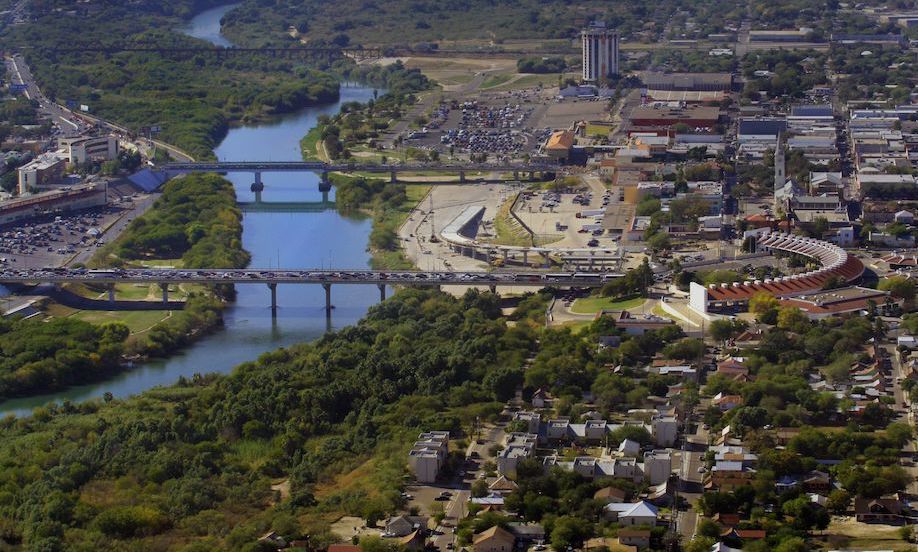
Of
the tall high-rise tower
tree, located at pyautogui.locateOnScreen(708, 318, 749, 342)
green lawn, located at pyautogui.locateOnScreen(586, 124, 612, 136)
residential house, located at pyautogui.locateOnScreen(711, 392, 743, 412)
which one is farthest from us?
the tall high-rise tower

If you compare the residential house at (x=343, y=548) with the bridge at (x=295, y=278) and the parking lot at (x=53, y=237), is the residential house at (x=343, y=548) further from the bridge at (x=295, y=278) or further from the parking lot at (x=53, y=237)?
the parking lot at (x=53, y=237)

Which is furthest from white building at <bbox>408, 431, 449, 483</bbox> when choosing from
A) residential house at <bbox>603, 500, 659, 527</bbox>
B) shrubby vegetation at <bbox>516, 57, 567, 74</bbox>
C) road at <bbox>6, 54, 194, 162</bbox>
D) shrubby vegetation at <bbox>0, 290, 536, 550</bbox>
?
shrubby vegetation at <bbox>516, 57, 567, 74</bbox>

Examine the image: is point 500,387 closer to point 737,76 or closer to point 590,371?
point 590,371

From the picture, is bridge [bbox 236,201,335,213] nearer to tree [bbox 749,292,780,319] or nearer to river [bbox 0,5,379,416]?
river [bbox 0,5,379,416]

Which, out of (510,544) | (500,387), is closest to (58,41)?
(500,387)

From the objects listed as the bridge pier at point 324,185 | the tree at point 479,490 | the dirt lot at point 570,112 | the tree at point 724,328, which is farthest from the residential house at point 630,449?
the dirt lot at point 570,112

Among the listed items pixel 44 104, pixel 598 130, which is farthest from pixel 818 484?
pixel 44 104

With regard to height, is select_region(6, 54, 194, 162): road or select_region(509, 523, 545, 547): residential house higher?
select_region(6, 54, 194, 162): road
